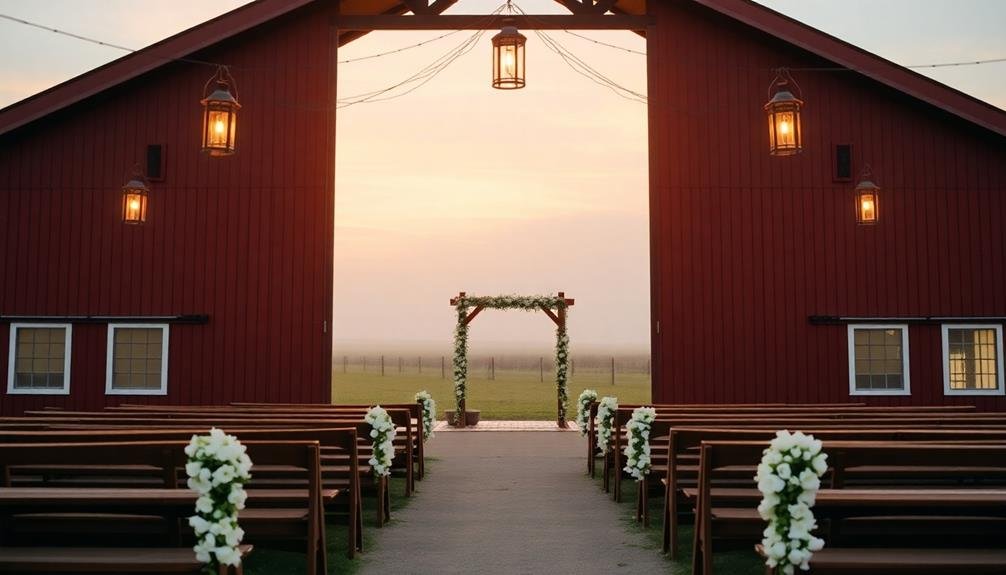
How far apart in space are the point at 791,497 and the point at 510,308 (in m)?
15.2

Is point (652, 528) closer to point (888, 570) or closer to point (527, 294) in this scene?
point (888, 570)

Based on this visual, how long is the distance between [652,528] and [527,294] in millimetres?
12139

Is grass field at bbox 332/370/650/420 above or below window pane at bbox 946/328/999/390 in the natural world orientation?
below

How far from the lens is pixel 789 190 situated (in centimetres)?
1394

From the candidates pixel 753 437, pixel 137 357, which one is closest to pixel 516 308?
pixel 137 357

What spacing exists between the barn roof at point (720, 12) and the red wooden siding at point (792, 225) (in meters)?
0.49

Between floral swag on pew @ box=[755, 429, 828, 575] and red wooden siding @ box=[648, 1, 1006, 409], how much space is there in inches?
378

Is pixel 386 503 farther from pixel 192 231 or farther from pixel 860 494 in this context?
pixel 192 231

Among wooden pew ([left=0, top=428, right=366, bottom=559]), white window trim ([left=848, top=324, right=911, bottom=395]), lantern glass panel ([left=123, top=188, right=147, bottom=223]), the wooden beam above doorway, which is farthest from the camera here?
the wooden beam above doorway

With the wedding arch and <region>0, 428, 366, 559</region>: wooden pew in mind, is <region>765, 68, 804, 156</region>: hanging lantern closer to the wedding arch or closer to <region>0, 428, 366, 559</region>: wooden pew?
<region>0, 428, 366, 559</region>: wooden pew

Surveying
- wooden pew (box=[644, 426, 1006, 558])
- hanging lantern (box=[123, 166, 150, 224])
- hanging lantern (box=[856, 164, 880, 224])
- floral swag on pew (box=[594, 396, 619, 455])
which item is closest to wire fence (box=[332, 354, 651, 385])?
hanging lantern (box=[123, 166, 150, 224])

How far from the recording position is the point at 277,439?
5.86 m

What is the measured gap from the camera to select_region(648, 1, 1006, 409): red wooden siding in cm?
1366

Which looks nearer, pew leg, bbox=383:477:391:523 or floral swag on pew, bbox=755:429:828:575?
floral swag on pew, bbox=755:429:828:575
